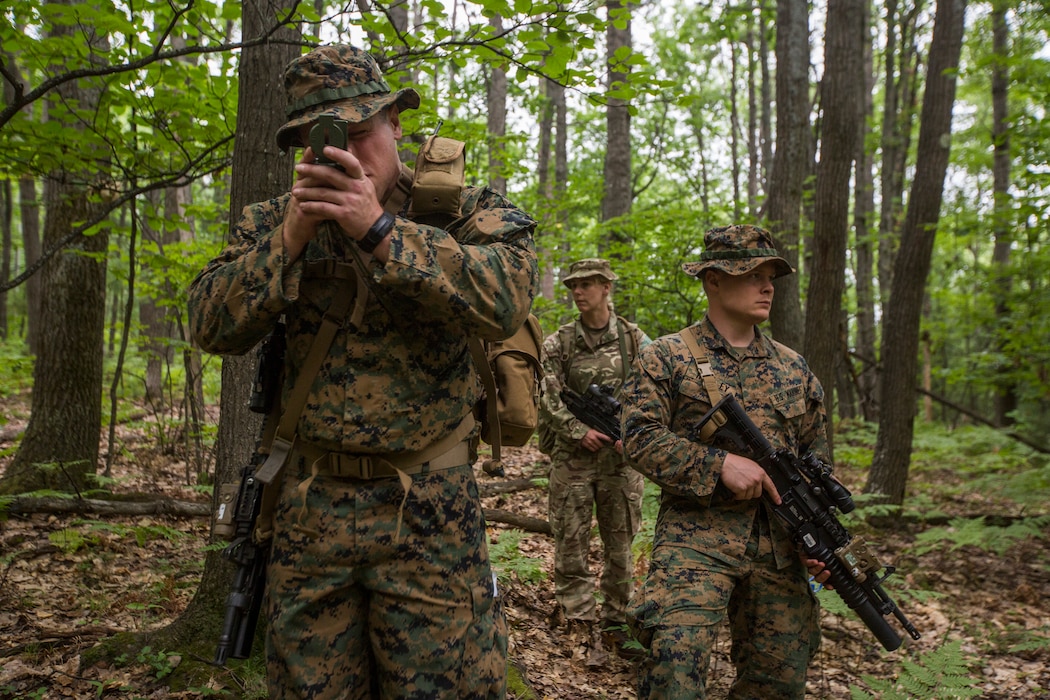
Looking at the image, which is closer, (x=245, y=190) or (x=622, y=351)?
(x=245, y=190)

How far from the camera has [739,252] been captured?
3.47 meters

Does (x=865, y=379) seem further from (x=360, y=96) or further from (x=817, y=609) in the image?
(x=360, y=96)

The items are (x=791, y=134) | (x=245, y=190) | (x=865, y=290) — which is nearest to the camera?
(x=245, y=190)

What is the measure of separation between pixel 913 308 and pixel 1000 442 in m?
5.36

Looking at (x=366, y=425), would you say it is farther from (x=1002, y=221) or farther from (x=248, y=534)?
(x=1002, y=221)

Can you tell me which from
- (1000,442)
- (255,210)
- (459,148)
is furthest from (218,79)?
(1000,442)

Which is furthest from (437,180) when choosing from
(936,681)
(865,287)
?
(865,287)

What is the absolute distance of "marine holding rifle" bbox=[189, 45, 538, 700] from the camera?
206 cm

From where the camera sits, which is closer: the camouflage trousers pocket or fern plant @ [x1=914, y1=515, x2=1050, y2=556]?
the camouflage trousers pocket

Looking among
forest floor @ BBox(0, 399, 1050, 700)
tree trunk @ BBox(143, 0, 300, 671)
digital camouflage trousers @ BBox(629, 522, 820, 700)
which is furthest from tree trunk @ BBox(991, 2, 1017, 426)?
tree trunk @ BBox(143, 0, 300, 671)

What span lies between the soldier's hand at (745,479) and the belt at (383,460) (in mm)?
1406

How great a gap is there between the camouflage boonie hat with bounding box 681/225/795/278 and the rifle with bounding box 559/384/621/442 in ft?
6.19

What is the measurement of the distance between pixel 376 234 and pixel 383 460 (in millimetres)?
688

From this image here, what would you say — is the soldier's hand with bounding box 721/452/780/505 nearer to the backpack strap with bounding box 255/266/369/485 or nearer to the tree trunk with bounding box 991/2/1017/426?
the backpack strap with bounding box 255/266/369/485
